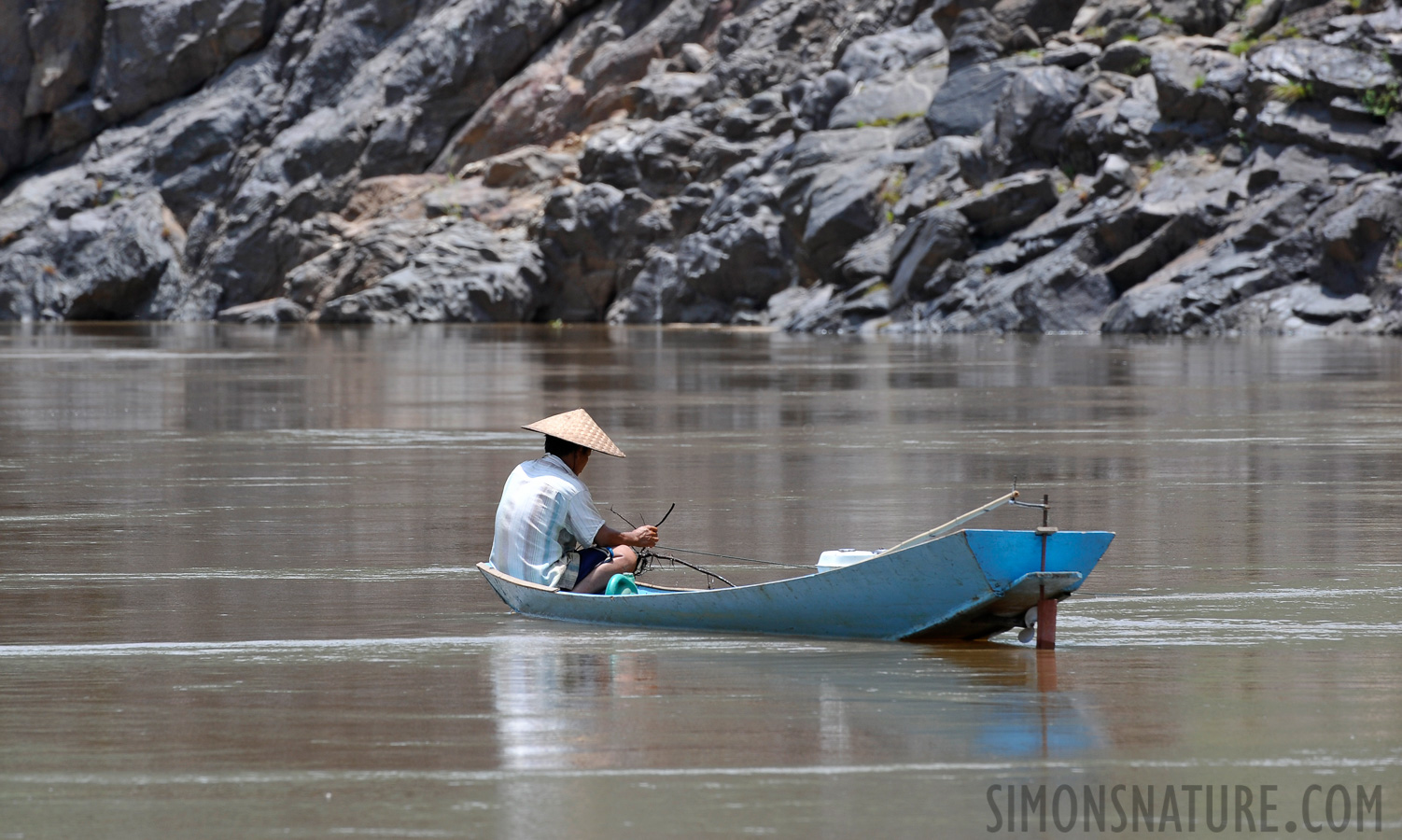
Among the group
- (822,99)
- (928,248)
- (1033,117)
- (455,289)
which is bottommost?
(455,289)

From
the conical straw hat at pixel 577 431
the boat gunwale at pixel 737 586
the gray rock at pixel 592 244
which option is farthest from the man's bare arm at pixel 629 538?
the gray rock at pixel 592 244

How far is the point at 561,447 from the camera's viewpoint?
9625 millimetres

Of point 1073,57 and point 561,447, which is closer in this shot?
point 561,447

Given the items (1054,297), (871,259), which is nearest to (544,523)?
(1054,297)

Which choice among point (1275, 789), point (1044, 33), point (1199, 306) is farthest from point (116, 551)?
point (1044, 33)

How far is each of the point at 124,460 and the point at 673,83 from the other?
60.7m

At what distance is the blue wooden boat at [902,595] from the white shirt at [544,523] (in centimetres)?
12

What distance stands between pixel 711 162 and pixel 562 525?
63.6 m

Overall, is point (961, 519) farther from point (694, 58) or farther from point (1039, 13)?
point (694, 58)

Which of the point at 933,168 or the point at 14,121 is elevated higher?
the point at 14,121

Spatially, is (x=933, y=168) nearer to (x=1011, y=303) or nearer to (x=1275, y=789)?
(x=1011, y=303)

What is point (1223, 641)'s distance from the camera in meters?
8.94

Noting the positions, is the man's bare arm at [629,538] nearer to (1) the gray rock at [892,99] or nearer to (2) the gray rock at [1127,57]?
(2) the gray rock at [1127,57]

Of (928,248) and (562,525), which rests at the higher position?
(928,248)
